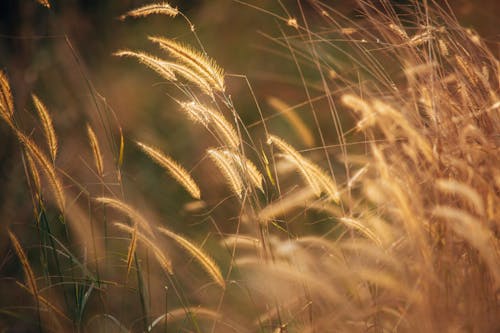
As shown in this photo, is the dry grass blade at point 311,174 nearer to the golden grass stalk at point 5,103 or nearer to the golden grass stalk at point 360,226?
the golden grass stalk at point 360,226

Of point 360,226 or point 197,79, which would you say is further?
point 197,79

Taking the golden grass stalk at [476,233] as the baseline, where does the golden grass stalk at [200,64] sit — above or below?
above

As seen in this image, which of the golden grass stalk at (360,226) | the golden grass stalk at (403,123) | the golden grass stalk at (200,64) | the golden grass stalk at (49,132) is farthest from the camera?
the golden grass stalk at (49,132)

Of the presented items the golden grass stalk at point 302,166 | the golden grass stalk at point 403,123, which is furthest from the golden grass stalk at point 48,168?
the golden grass stalk at point 403,123

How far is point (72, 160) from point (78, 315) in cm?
195

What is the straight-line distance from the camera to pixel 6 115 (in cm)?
161

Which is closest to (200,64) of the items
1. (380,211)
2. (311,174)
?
(311,174)

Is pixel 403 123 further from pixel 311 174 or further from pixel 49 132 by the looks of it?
pixel 49 132

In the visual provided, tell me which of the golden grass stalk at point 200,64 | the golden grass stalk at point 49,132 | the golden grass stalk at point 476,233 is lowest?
the golden grass stalk at point 476,233

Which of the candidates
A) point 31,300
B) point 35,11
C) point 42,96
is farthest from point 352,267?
point 35,11

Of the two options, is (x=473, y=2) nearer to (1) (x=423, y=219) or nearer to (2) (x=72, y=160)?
(2) (x=72, y=160)

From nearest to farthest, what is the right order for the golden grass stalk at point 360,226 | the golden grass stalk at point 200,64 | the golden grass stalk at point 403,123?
the golden grass stalk at point 403,123 < the golden grass stalk at point 360,226 < the golden grass stalk at point 200,64

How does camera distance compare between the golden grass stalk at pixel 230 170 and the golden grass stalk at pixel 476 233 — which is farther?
the golden grass stalk at pixel 230 170

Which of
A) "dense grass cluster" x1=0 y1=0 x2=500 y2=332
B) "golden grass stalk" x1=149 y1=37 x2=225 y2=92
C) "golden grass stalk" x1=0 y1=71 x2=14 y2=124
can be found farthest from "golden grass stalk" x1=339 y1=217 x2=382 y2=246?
"golden grass stalk" x1=0 y1=71 x2=14 y2=124
